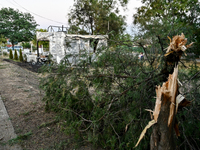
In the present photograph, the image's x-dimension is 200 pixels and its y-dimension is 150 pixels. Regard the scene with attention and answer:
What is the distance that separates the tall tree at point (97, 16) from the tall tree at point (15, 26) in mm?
7048

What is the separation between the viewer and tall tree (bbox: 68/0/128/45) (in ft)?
82.4

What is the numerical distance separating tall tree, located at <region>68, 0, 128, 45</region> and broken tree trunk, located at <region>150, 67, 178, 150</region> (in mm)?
23252

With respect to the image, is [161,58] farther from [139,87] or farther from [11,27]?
[11,27]

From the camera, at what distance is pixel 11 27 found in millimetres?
26891

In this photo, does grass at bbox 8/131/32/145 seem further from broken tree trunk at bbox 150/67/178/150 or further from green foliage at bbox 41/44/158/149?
broken tree trunk at bbox 150/67/178/150

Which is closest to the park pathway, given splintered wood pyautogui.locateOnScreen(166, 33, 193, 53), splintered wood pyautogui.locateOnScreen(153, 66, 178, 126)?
splintered wood pyautogui.locateOnScreen(153, 66, 178, 126)

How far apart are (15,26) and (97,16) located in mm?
13265

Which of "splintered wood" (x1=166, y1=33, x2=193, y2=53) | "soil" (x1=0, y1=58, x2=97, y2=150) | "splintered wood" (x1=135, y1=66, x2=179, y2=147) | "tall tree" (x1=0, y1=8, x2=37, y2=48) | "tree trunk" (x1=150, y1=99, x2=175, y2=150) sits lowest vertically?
"soil" (x1=0, y1=58, x2=97, y2=150)

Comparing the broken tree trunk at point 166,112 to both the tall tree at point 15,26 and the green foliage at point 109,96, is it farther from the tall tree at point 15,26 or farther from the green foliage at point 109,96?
the tall tree at point 15,26

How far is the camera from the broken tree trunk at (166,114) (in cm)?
211

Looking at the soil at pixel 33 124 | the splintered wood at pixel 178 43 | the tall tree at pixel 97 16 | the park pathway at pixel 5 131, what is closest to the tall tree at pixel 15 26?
the tall tree at pixel 97 16

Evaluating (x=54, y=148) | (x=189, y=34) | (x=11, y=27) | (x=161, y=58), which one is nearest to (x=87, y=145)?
(x=54, y=148)

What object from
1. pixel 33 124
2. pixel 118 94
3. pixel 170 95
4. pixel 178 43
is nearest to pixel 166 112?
pixel 170 95

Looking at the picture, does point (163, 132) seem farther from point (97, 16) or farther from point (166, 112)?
point (97, 16)
